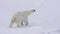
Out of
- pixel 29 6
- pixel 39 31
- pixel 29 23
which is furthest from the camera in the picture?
pixel 29 6

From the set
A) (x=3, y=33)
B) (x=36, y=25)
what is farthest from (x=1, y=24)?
(x=36, y=25)

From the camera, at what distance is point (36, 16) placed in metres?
0.89

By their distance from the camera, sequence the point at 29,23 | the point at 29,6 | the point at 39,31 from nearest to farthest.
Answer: the point at 39,31, the point at 29,23, the point at 29,6

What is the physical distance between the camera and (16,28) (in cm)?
80

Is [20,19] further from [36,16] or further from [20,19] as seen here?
[36,16]

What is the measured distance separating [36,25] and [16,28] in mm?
128

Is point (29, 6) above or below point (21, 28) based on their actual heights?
above

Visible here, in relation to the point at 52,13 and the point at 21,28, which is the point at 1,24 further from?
the point at 52,13

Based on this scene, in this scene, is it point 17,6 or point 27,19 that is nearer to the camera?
point 27,19

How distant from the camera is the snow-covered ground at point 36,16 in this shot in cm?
74

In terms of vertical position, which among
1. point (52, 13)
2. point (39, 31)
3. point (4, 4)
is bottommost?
point (39, 31)

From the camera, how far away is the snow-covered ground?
0.74 meters

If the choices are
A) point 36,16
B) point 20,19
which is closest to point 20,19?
point 20,19

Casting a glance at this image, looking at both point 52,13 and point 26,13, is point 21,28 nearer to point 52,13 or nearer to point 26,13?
point 26,13
